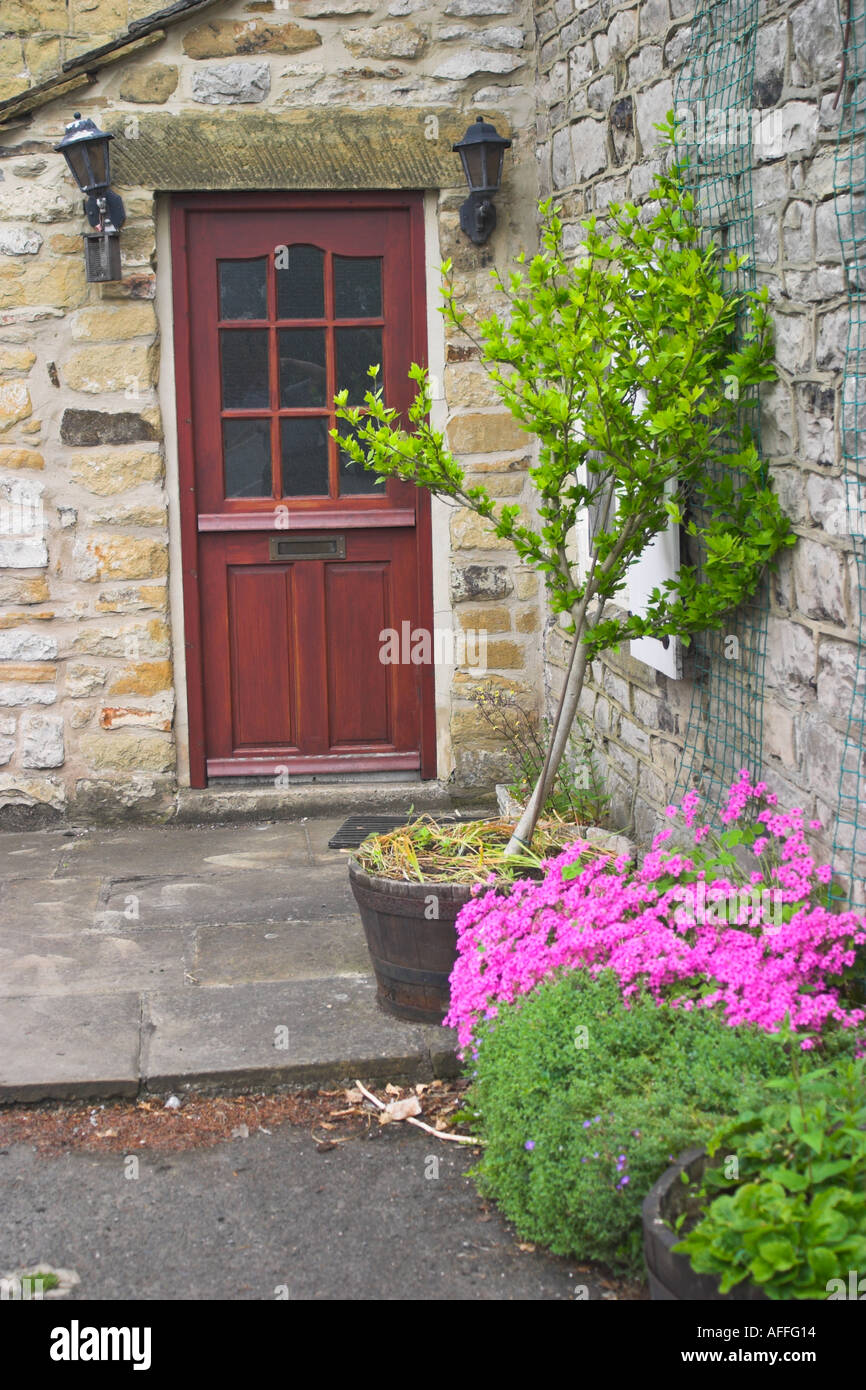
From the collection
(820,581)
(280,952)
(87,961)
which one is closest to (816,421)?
(820,581)

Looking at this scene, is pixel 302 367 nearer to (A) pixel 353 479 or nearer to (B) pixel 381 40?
(A) pixel 353 479

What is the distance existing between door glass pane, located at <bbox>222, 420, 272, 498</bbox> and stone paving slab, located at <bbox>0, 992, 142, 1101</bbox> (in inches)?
106

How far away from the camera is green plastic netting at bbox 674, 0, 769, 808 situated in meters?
3.48

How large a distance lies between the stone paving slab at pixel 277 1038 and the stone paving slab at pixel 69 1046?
0.06m

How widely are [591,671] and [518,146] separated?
7.67 ft

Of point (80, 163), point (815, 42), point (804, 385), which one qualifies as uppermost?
point (80, 163)

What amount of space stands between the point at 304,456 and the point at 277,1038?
10.1 feet

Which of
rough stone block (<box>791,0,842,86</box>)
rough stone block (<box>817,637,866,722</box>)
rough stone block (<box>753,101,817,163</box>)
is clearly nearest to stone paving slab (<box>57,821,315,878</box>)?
rough stone block (<box>817,637,866,722</box>)

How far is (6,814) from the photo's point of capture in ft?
20.1

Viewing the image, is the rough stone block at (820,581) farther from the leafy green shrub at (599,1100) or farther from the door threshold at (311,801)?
the door threshold at (311,801)

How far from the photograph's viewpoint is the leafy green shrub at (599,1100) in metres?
2.64

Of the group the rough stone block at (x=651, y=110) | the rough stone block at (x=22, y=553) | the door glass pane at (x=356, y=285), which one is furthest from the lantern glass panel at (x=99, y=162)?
the rough stone block at (x=651, y=110)

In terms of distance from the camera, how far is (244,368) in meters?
6.09

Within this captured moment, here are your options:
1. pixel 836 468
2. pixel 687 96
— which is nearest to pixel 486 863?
pixel 836 468
